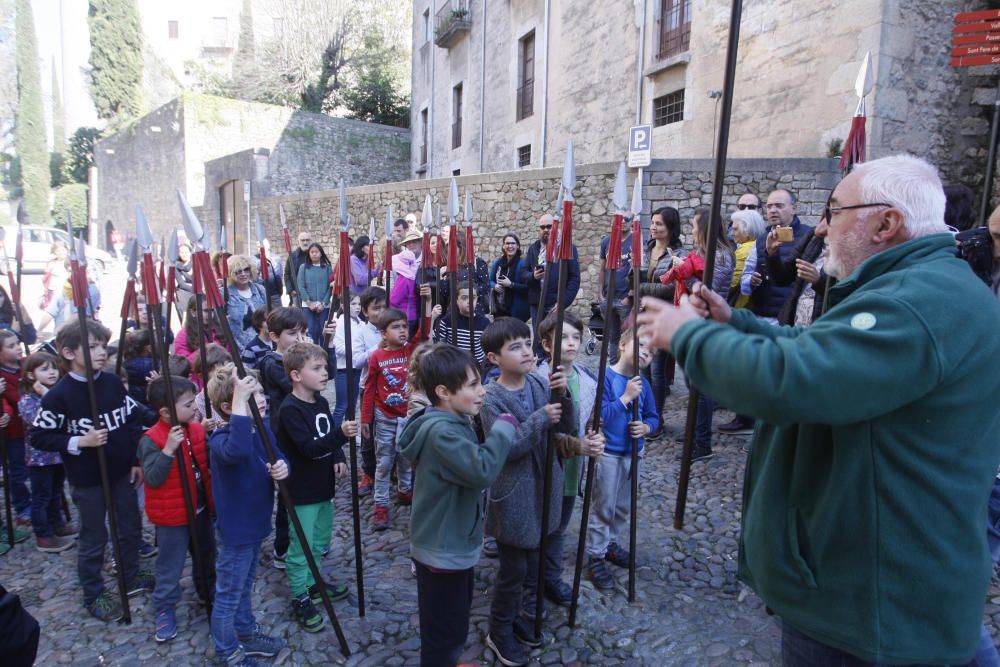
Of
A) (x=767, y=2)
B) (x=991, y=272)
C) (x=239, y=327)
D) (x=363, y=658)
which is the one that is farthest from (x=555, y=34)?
(x=363, y=658)

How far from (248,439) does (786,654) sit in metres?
2.05

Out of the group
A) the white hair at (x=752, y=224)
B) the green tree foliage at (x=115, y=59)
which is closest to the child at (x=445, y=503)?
the white hair at (x=752, y=224)

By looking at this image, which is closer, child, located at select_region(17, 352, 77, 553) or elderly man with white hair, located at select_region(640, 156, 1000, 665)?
elderly man with white hair, located at select_region(640, 156, 1000, 665)

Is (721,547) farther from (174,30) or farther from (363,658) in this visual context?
(174,30)

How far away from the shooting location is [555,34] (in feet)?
51.0

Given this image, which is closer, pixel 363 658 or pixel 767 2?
→ pixel 363 658

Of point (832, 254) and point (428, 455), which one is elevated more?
point (832, 254)

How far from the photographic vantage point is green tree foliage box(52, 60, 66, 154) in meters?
42.3

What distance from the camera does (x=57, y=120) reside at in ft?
142

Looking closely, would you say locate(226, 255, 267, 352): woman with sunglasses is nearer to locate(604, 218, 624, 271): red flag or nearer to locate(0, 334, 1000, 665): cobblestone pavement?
locate(0, 334, 1000, 665): cobblestone pavement

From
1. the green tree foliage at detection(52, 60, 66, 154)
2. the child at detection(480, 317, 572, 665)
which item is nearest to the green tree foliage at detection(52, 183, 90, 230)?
the green tree foliage at detection(52, 60, 66, 154)

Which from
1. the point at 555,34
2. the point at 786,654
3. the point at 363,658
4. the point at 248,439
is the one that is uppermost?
the point at 555,34

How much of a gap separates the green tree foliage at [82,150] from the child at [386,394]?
3899 cm

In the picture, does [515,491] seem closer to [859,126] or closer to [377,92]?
[859,126]
